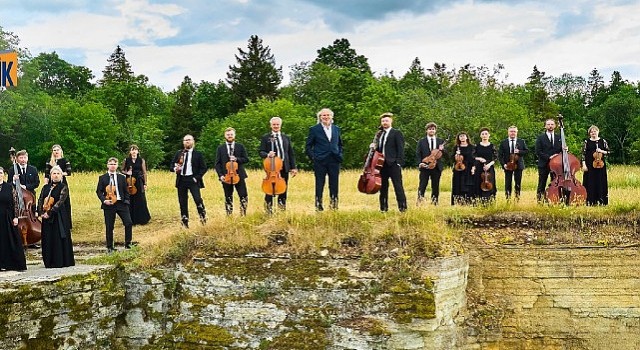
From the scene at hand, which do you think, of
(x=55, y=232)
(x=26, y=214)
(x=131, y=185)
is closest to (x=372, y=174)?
(x=55, y=232)

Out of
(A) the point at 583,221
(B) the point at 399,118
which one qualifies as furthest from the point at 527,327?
(B) the point at 399,118

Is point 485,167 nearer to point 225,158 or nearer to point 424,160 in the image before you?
point 424,160

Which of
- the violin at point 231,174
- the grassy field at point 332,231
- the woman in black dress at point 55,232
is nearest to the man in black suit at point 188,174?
the violin at point 231,174

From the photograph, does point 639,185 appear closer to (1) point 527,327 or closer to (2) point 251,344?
(1) point 527,327

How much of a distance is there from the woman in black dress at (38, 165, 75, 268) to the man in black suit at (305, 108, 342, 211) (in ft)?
13.3

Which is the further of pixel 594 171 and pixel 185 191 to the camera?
pixel 594 171

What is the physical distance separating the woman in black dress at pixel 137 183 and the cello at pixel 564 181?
8079 mm

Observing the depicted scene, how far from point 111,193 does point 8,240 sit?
194 centimetres

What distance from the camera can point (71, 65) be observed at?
61594mm

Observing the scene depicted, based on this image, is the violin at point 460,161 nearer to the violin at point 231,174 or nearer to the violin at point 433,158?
the violin at point 433,158

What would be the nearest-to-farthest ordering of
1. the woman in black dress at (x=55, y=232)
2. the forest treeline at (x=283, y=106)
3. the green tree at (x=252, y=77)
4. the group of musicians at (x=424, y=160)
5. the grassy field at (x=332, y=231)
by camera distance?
1. the grassy field at (x=332, y=231)
2. the woman in black dress at (x=55, y=232)
3. the group of musicians at (x=424, y=160)
4. the forest treeline at (x=283, y=106)
5. the green tree at (x=252, y=77)

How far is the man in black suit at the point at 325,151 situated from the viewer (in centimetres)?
1130

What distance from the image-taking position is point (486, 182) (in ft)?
41.9

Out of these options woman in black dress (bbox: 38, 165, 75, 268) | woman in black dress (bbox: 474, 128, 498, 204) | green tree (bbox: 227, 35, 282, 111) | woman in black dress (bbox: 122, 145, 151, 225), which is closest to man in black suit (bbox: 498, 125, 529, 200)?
woman in black dress (bbox: 474, 128, 498, 204)
